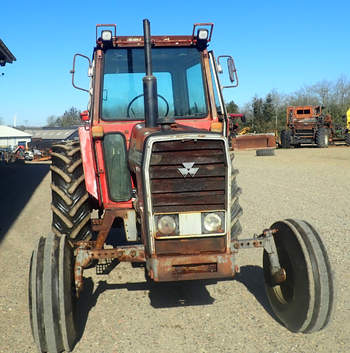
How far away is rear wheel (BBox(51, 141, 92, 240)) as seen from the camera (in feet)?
14.3

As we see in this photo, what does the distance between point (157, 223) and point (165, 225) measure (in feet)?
0.21

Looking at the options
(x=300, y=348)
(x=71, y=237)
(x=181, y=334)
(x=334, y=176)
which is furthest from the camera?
(x=334, y=176)

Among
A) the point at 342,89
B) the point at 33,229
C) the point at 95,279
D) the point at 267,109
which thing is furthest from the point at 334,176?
the point at 342,89

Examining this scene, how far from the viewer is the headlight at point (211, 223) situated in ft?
10.9

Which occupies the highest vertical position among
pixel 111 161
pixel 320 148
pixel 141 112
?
pixel 141 112

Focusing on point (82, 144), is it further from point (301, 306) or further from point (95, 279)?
point (301, 306)

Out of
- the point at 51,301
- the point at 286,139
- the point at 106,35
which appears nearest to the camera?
the point at 51,301

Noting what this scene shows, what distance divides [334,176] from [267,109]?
29862mm

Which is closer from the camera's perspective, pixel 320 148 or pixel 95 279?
pixel 95 279

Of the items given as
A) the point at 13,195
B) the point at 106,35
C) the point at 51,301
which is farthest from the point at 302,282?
the point at 13,195

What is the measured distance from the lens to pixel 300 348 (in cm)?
320

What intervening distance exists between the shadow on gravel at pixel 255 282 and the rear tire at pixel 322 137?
22030 millimetres

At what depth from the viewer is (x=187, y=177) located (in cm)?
325

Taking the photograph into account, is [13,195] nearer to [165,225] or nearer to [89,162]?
[89,162]
